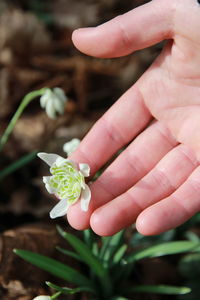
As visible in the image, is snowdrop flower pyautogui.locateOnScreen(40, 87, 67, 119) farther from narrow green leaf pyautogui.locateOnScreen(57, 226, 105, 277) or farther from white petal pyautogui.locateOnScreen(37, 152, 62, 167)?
narrow green leaf pyautogui.locateOnScreen(57, 226, 105, 277)

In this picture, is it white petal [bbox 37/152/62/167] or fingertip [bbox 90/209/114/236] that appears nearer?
fingertip [bbox 90/209/114/236]

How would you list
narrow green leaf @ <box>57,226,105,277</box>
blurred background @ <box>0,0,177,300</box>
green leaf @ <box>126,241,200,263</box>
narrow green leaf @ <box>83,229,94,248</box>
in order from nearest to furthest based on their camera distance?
narrow green leaf @ <box>57,226,105,277</box>, green leaf @ <box>126,241,200,263</box>, narrow green leaf @ <box>83,229,94,248</box>, blurred background @ <box>0,0,177,300</box>

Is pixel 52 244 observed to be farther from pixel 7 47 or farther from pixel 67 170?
pixel 7 47

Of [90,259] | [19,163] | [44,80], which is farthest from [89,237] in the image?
[44,80]

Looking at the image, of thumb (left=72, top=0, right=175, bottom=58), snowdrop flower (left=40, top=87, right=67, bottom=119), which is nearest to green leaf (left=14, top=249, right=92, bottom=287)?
snowdrop flower (left=40, top=87, right=67, bottom=119)

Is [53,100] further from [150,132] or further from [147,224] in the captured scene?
[147,224]

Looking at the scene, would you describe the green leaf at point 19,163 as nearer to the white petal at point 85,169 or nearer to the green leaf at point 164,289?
the white petal at point 85,169

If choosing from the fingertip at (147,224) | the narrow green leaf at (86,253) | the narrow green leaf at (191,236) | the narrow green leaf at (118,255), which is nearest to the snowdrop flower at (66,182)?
the narrow green leaf at (86,253)

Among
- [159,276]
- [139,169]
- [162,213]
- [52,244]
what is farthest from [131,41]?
[159,276]
